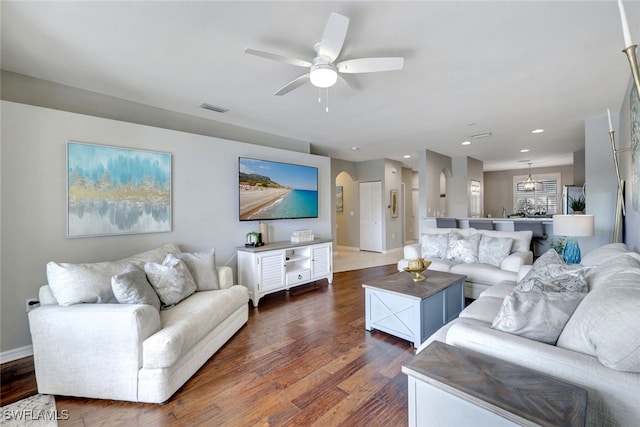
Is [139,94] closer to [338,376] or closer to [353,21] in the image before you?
[353,21]

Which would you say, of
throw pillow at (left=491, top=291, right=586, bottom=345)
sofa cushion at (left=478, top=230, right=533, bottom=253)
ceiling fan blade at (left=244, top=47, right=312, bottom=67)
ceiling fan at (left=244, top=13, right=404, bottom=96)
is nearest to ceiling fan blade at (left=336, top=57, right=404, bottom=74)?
ceiling fan at (left=244, top=13, right=404, bottom=96)

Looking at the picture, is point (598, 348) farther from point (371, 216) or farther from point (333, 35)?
point (371, 216)

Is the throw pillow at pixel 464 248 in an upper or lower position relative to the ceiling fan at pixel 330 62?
lower

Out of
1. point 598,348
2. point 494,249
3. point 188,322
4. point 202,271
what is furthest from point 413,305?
point 202,271

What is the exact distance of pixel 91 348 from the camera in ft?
6.13

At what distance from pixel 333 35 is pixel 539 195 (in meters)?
11.3

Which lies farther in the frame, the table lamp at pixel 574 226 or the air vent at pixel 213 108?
the air vent at pixel 213 108

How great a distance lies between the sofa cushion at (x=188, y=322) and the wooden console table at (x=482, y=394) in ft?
5.14

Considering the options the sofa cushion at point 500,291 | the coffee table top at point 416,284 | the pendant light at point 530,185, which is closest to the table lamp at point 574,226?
the sofa cushion at point 500,291

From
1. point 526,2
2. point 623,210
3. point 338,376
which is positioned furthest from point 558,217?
point 338,376

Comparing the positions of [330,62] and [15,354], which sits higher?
[330,62]

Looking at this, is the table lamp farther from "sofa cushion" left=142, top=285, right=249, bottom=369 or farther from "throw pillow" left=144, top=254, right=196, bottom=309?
"throw pillow" left=144, top=254, right=196, bottom=309

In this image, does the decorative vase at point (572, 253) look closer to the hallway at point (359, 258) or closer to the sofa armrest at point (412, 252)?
the sofa armrest at point (412, 252)

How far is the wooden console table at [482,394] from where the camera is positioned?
1.02 m
